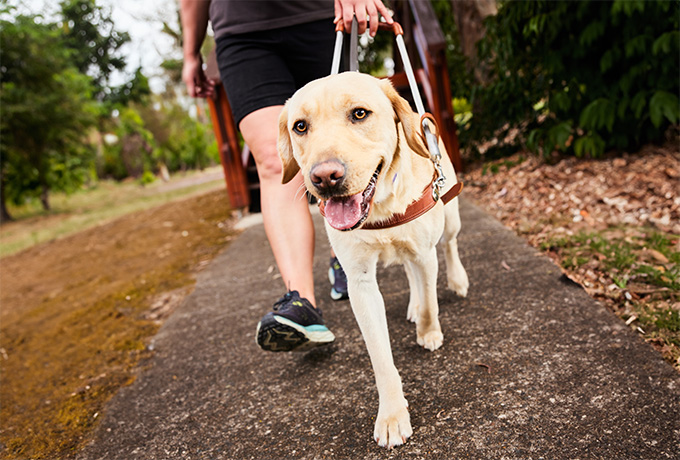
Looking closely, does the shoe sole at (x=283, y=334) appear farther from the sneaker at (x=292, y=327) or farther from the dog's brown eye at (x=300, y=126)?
the dog's brown eye at (x=300, y=126)

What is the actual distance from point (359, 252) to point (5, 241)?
11.0 m

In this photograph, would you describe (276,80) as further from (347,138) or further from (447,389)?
(447,389)

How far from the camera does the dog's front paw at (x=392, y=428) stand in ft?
5.21

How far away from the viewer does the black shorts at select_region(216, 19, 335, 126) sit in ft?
7.29

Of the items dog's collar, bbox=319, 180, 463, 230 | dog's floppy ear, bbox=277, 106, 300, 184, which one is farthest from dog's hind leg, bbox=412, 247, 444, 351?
dog's floppy ear, bbox=277, 106, 300, 184

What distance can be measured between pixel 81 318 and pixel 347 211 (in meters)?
3.13

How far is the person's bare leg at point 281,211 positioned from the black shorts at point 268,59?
3.3 inches

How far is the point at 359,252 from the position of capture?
1.74m

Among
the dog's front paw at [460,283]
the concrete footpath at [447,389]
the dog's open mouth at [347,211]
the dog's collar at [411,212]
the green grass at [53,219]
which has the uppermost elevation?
the dog's open mouth at [347,211]

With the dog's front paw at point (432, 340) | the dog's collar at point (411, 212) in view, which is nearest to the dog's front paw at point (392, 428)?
the dog's front paw at point (432, 340)

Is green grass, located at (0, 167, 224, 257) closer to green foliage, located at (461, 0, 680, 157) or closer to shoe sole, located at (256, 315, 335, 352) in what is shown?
shoe sole, located at (256, 315, 335, 352)

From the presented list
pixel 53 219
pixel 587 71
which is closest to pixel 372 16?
pixel 587 71

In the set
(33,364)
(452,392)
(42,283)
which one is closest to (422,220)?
(452,392)

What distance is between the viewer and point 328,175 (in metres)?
1.41
